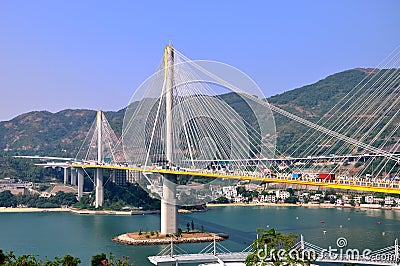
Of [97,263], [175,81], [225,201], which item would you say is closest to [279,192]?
[225,201]

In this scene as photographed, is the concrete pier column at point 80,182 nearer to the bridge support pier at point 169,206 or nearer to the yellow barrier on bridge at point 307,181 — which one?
the yellow barrier on bridge at point 307,181

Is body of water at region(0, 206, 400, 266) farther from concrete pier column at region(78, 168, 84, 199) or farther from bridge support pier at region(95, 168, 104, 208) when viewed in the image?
concrete pier column at region(78, 168, 84, 199)

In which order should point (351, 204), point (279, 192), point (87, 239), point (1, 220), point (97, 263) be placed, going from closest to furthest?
point (97, 263) → point (87, 239) → point (1, 220) → point (351, 204) → point (279, 192)

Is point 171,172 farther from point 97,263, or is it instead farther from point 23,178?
point 23,178

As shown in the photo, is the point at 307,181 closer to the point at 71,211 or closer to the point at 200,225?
the point at 200,225

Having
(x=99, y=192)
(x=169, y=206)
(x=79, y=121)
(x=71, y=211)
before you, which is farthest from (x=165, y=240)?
(x=79, y=121)

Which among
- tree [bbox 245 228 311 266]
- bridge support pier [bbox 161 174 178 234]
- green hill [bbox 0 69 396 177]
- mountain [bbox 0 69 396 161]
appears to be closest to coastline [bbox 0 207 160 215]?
bridge support pier [bbox 161 174 178 234]
